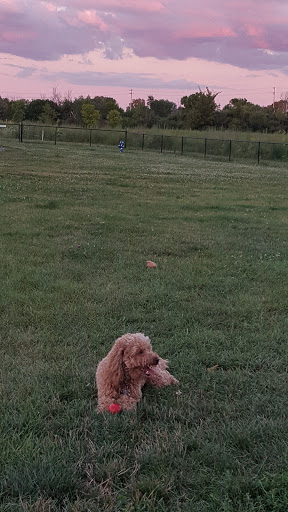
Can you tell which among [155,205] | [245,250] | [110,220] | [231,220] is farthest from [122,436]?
[155,205]

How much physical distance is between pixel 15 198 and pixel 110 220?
267 cm

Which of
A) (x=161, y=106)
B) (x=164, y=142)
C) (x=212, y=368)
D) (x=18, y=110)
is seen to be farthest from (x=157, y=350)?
(x=161, y=106)

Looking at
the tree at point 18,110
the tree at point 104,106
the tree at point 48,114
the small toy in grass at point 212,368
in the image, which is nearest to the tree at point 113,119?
the tree at point 48,114

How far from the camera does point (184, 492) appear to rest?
208 cm

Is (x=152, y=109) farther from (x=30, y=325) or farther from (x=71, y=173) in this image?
(x=30, y=325)

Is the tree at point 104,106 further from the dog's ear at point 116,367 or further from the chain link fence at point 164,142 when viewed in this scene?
the dog's ear at point 116,367

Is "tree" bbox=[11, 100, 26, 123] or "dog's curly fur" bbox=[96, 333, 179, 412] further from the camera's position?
"tree" bbox=[11, 100, 26, 123]

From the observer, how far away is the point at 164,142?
117ft

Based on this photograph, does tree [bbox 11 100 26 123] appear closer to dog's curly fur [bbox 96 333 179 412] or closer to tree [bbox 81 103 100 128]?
tree [bbox 81 103 100 128]

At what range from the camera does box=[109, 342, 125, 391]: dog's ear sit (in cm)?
265

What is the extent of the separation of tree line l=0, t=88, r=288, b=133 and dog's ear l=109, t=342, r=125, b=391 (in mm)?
45198

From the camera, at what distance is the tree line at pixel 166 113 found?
49.3 metres

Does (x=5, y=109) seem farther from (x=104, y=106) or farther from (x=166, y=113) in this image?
(x=166, y=113)

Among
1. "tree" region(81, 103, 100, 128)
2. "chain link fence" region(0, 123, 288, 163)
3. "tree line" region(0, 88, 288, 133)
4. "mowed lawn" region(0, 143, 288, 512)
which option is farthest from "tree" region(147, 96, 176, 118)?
"mowed lawn" region(0, 143, 288, 512)
